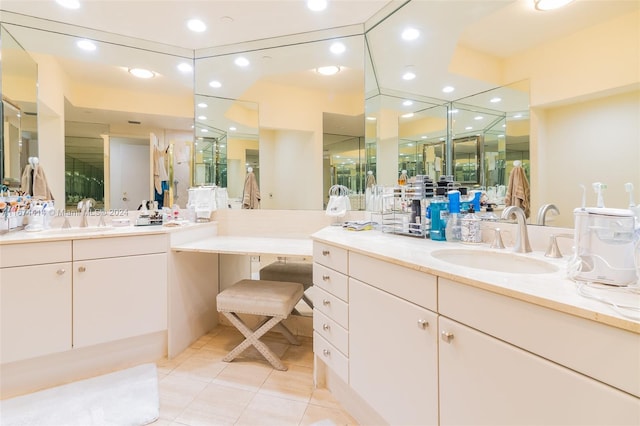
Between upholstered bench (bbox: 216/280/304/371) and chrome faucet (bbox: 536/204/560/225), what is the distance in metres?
1.44

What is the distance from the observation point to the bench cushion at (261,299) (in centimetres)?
190

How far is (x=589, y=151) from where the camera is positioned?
46.0 inches

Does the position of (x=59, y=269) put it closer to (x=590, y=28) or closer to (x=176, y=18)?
(x=176, y=18)

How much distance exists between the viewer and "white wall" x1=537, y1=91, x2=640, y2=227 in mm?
1057

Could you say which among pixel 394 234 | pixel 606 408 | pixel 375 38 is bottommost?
pixel 606 408

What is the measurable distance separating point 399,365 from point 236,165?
6.81 ft

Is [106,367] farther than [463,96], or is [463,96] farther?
[106,367]

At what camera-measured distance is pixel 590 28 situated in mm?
1137

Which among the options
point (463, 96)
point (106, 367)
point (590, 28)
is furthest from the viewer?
point (106, 367)

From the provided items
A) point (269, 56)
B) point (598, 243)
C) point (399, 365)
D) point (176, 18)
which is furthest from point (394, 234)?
point (176, 18)

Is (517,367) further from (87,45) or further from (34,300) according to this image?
(87,45)

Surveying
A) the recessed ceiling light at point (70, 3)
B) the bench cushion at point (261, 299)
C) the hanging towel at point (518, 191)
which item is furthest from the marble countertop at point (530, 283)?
the recessed ceiling light at point (70, 3)

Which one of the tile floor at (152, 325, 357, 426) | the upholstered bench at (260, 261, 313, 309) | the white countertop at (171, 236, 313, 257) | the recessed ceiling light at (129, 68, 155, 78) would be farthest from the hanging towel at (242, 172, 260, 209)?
the recessed ceiling light at (129, 68, 155, 78)

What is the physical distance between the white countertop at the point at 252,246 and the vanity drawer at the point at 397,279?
1.79ft
